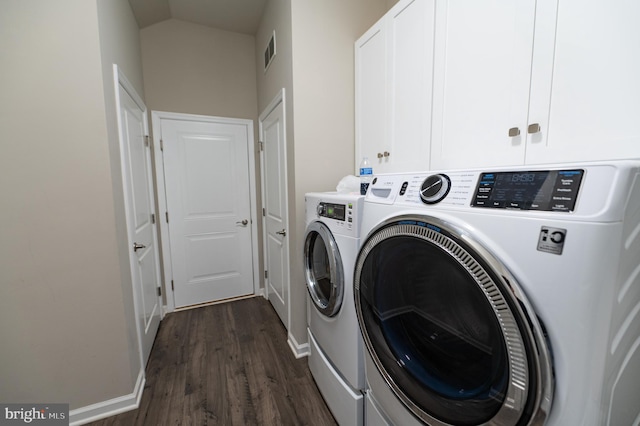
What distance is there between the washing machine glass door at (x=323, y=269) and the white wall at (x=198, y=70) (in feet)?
6.17

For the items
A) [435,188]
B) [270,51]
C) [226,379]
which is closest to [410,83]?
[435,188]

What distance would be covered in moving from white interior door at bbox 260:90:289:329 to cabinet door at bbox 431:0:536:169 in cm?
114

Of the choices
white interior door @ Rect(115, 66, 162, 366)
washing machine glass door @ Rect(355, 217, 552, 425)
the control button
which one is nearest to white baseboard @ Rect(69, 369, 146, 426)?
white interior door @ Rect(115, 66, 162, 366)

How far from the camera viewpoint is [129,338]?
1.50 m

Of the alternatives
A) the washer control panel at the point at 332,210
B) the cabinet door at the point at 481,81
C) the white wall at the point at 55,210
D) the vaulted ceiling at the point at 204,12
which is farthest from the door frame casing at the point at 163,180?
the cabinet door at the point at 481,81

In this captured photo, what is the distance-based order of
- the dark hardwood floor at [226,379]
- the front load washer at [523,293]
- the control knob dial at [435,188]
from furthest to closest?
the dark hardwood floor at [226,379] < the control knob dial at [435,188] < the front load washer at [523,293]

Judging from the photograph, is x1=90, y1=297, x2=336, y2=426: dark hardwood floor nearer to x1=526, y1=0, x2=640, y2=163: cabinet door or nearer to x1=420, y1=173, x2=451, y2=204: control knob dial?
x1=420, y1=173, x2=451, y2=204: control knob dial

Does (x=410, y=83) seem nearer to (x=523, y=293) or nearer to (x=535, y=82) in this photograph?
(x=535, y=82)

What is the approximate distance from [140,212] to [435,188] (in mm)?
2088

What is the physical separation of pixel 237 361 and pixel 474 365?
174 centimetres

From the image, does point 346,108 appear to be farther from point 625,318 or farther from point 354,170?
point 625,318

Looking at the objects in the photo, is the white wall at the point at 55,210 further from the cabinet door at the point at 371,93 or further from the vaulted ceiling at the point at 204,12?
the cabinet door at the point at 371,93

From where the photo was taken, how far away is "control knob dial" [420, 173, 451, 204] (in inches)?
28.0

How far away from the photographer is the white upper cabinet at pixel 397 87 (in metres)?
1.34
